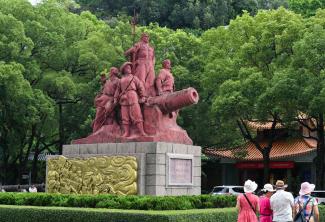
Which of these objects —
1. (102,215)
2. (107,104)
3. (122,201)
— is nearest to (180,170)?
(107,104)

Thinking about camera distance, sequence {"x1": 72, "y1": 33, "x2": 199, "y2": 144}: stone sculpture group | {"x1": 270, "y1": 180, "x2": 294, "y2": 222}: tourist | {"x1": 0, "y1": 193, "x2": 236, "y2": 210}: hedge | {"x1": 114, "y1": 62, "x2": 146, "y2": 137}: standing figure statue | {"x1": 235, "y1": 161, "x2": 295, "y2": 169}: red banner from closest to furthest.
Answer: {"x1": 270, "y1": 180, "x2": 294, "y2": 222}: tourist, {"x1": 0, "y1": 193, "x2": 236, "y2": 210}: hedge, {"x1": 72, "y1": 33, "x2": 199, "y2": 144}: stone sculpture group, {"x1": 114, "y1": 62, "x2": 146, "y2": 137}: standing figure statue, {"x1": 235, "y1": 161, "x2": 295, "y2": 169}: red banner

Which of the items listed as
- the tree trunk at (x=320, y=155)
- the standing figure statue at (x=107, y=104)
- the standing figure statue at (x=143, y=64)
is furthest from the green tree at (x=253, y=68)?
the standing figure statue at (x=107, y=104)

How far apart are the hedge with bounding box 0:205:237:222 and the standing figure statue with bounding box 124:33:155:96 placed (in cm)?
501

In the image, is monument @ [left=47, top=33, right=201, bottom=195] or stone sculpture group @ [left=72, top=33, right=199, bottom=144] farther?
stone sculpture group @ [left=72, top=33, right=199, bottom=144]

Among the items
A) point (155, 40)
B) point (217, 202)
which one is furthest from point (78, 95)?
point (217, 202)

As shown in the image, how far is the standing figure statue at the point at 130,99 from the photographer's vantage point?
17406 millimetres

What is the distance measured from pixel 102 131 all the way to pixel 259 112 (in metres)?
11.7

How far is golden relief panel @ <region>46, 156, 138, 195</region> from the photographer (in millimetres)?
16672

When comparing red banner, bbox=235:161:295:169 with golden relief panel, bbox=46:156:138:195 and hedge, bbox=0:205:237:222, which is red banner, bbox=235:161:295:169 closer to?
golden relief panel, bbox=46:156:138:195

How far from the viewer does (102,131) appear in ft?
58.9

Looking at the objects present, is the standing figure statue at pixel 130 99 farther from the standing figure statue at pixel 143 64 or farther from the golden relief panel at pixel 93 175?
the golden relief panel at pixel 93 175

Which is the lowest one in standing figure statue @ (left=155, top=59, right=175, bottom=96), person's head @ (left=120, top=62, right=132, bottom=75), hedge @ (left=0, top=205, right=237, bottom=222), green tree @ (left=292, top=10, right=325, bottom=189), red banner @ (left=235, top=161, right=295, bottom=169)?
hedge @ (left=0, top=205, right=237, bottom=222)

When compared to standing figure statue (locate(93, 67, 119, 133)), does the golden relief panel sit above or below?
below

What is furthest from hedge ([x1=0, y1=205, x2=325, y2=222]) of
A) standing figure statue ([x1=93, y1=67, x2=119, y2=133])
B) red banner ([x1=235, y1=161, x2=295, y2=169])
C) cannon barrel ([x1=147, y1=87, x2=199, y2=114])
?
red banner ([x1=235, y1=161, x2=295, y2=169])
